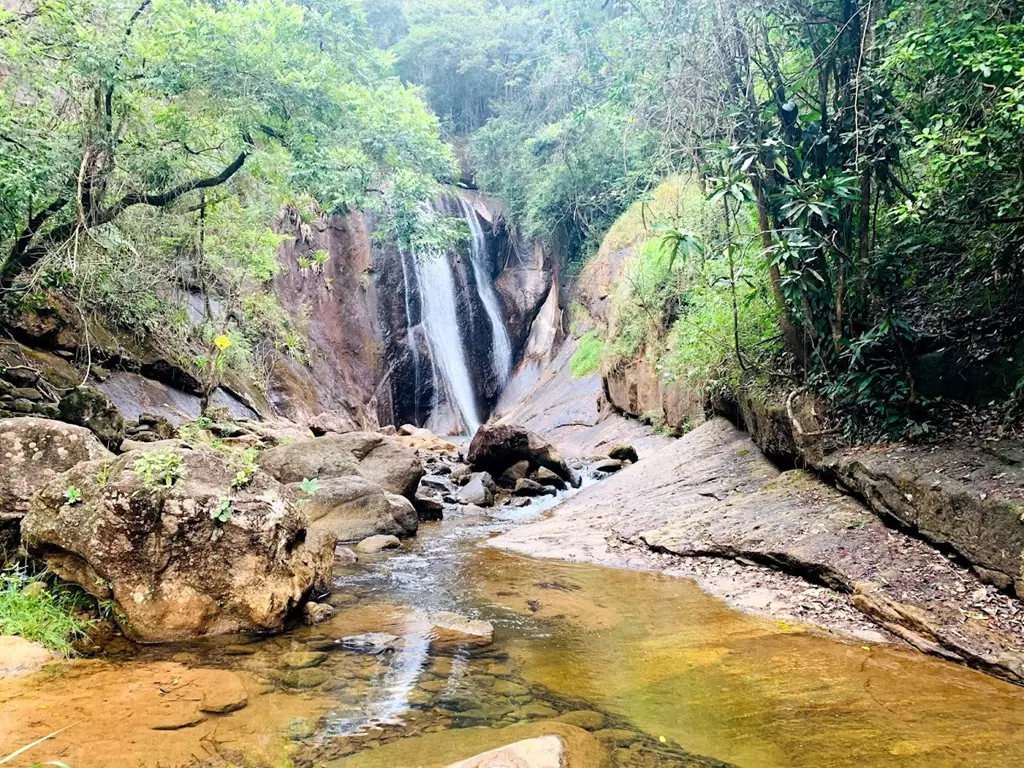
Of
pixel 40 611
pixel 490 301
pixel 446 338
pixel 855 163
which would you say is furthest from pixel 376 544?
pixel 490 301

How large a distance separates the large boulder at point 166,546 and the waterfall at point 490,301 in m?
24.2

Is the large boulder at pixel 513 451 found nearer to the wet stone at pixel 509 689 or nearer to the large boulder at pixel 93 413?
the large boulder at pixel 93 413

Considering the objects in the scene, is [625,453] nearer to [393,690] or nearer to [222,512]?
[222,512]

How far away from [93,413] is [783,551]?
8379 millimetres

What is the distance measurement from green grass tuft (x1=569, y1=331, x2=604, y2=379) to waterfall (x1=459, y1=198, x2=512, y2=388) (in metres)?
5.71

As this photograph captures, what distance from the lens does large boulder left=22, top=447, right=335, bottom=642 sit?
14.1 feet

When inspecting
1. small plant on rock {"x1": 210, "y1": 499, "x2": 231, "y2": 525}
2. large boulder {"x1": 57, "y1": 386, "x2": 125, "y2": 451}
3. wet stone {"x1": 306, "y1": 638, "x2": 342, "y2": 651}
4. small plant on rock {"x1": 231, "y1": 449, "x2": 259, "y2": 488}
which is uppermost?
large boulder {"x1": 57, "y1": 386, "x2": 125, "y2": 451}

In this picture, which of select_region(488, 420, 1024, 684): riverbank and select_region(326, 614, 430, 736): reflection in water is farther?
select_region(488, 420, 1024, 684): riverbank

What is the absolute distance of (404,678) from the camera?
3.84m

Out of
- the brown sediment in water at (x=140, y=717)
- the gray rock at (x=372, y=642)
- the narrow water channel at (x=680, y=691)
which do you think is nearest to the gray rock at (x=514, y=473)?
the narrow water channel at (x=680, y=691)

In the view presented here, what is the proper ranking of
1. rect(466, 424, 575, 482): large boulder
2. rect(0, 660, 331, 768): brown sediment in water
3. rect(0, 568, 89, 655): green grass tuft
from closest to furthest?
rect(0, 660, 331, 768): brown sediment in water, rect(0, 568, 89, 655): green grass tuft, rect(466, 424, 575, 482): large boulder

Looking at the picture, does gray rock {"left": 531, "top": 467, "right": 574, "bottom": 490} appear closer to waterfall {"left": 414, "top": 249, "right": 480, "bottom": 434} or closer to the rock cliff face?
the rock cliff face

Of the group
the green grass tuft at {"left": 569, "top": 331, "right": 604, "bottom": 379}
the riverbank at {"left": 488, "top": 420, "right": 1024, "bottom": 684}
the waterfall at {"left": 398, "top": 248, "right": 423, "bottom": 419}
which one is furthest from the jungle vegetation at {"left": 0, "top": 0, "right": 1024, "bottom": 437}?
the waterfall at {"left": 398, "top": 248, "right": 423, "bottom": 419}

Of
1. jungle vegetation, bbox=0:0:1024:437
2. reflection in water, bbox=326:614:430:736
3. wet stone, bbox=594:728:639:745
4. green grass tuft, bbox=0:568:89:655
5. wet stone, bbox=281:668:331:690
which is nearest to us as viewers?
wet stone, bbox=594:728:639:745
